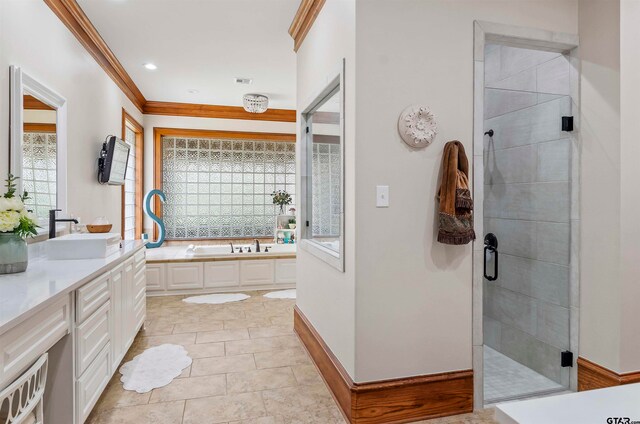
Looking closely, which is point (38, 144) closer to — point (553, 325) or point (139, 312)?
point (139, 312)

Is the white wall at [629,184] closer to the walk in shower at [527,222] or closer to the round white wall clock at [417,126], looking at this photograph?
the walk in shower at [527,222]

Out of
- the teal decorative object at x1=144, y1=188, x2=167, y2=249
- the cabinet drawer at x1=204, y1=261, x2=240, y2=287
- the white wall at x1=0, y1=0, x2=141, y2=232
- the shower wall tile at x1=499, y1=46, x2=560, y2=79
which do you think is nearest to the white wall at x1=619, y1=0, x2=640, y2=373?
the shower wall tile at x1=499, y1=46, x2=560, y2=79

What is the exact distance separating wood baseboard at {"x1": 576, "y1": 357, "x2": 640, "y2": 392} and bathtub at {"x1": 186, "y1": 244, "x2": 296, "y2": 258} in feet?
12.1

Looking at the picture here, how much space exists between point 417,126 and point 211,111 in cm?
478

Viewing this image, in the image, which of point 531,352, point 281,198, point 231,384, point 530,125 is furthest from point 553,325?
point 281,198

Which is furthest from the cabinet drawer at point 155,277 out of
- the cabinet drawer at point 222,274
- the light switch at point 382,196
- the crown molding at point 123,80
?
the light switch at point 382,196

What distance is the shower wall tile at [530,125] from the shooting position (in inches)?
98.9

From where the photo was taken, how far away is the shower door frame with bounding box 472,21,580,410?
2.19 metres

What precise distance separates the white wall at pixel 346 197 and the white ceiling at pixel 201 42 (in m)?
0.52

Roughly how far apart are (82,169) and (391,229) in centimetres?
291

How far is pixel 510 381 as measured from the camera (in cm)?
260

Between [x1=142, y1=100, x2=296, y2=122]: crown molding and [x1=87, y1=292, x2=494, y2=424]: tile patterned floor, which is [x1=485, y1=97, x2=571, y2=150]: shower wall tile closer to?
[x1=87, y1=292, x2=494, y2=424]: tile patterned floor

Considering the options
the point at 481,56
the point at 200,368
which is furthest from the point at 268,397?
the point at 481,56

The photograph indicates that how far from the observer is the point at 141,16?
3.20 metres
